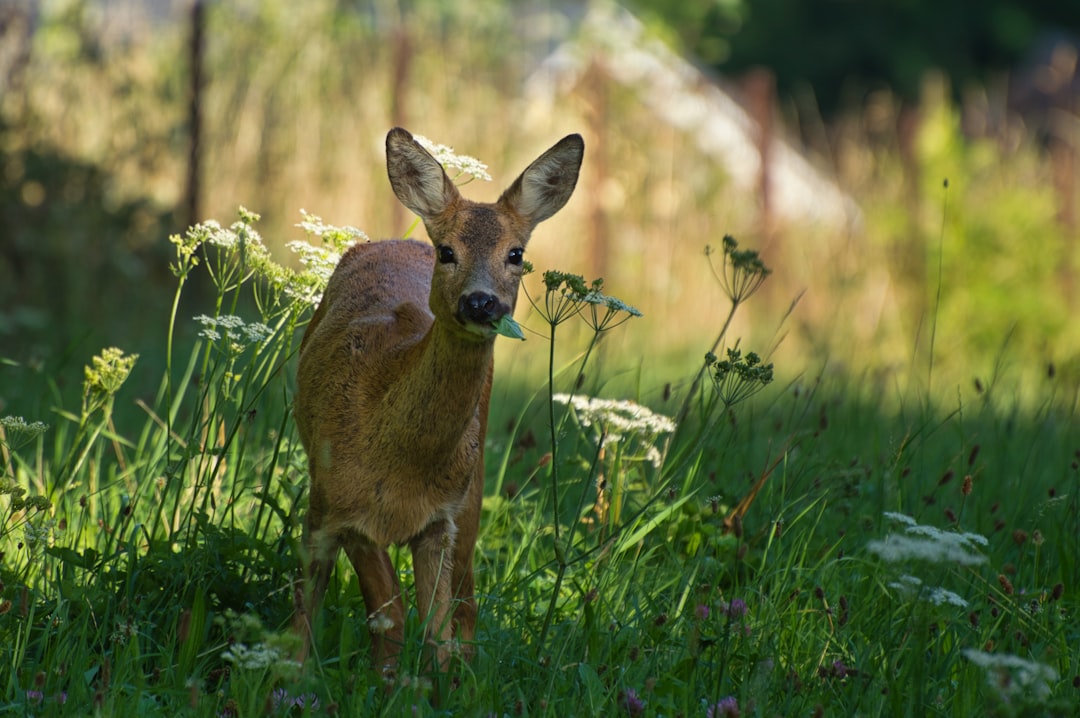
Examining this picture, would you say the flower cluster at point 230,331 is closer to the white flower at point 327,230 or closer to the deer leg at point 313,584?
the white flower at point 327,230

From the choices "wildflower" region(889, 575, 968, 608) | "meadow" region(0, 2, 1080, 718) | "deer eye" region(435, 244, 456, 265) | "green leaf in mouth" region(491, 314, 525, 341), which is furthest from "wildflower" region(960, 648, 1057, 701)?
"deer eye" region(435, 244, 456, 265)

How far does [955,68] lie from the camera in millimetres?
28125

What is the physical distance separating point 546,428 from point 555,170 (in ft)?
4.72

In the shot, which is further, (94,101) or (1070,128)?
(1070,128)

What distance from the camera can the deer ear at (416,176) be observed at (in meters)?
3.59

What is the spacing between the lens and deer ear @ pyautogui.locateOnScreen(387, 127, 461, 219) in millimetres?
3586

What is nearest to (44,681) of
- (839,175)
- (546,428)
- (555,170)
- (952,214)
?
(555,170)

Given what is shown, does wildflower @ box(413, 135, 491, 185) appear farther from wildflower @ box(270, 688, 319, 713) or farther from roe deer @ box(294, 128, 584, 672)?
wildflower @ box(270, 688, 319, 713)

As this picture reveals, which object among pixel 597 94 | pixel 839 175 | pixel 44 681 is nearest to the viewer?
pixel 44 681

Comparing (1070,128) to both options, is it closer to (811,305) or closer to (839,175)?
(839,175)

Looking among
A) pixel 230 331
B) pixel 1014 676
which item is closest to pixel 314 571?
pixel 230 331

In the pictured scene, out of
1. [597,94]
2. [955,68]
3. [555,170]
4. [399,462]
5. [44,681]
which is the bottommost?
[44,681]

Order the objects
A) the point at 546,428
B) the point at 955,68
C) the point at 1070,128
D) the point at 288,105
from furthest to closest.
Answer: the point at 955,68 < the point at 1070,128 < the point at 288,105 < the point at 546,428

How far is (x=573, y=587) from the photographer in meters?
3.69
